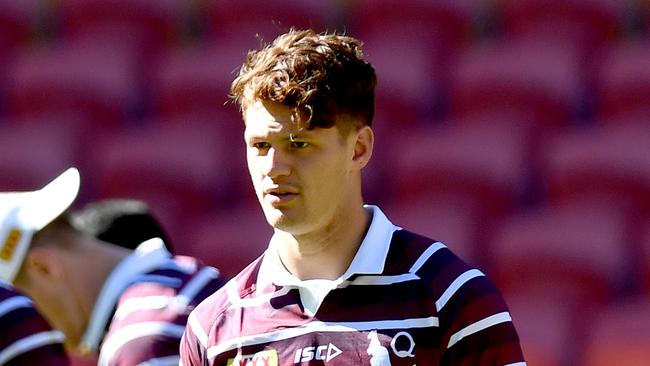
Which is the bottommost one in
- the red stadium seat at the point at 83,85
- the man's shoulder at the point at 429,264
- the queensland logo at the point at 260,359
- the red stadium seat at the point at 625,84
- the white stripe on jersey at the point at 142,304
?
the white stripe on jersey at the point at 142,304

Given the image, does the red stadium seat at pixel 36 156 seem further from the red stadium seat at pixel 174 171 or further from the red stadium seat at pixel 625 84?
the red stadium seat at pixel 625 84

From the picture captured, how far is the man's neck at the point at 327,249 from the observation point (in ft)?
6.51

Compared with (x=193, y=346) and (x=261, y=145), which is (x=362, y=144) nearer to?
(x=261, y=145)

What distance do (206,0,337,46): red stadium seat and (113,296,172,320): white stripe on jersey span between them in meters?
2.10

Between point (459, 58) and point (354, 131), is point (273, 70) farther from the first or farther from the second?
point (459, 58)

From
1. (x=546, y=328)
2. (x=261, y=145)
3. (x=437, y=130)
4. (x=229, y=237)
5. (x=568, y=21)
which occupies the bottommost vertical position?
(x=546, y=328)

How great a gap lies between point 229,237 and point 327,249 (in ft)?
6.63

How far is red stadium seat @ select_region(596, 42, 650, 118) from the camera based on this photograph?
3994 millimetres

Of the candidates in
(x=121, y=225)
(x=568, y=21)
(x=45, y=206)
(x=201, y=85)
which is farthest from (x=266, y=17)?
(x=45, y=206)

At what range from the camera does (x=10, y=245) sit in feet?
8.26

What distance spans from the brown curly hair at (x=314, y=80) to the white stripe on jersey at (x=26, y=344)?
48cm

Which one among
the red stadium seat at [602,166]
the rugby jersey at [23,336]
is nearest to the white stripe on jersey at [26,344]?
the rugby jersey at [23,336]

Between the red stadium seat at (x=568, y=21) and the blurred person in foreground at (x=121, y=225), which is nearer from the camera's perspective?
the blurred person in foreground at (x=121, y=225)

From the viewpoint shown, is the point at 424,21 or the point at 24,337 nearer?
the point at 24,337
